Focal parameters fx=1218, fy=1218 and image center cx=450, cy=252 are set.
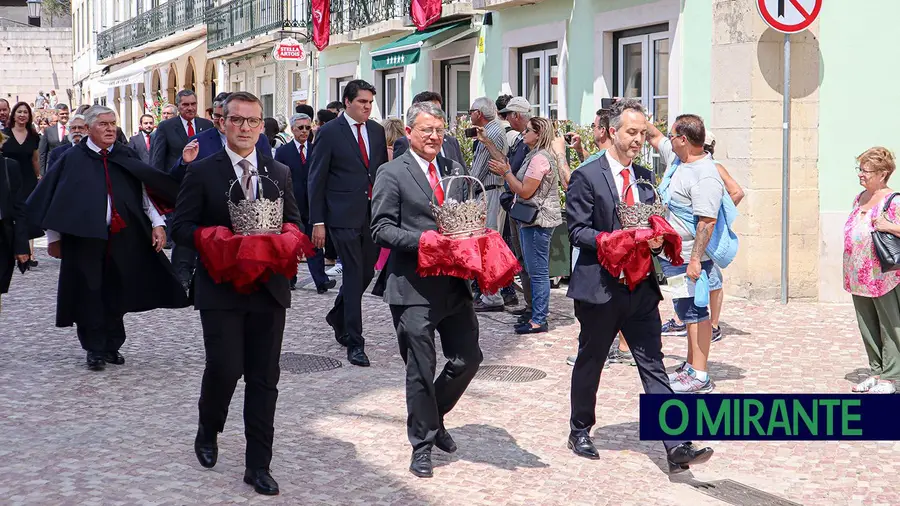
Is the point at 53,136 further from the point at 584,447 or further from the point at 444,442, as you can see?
the point at 584,447

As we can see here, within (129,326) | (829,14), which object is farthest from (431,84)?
(129,326)

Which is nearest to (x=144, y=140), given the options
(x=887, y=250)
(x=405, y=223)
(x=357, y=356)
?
(x=357, y=356)

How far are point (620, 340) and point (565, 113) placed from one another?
25.0ft

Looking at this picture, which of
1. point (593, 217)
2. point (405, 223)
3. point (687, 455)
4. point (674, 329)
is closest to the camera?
point (687, 455)

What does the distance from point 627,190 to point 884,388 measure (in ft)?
8.99

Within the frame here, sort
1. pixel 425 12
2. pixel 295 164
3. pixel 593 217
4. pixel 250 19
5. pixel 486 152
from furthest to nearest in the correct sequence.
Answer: pixel 250 19 → pixel 425 12 → pixel 295 164 → pixel 486 152 → pixel 593 217

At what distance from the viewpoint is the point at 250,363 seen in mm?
5934

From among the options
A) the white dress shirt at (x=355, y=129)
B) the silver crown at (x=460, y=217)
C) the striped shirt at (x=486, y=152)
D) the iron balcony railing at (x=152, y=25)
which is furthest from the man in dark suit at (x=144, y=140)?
the iron balcony railing at (x=152, y=25)

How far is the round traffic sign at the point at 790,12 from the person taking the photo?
38.7ft

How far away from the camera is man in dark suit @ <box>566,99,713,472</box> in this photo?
6242 mm

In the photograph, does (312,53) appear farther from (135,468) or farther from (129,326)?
(135,468)

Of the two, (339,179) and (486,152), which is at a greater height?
(486,152)

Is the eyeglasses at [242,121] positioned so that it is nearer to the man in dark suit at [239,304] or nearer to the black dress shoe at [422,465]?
the man in dark suit at [239,304]

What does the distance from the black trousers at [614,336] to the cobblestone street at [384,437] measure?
356 millimetres
